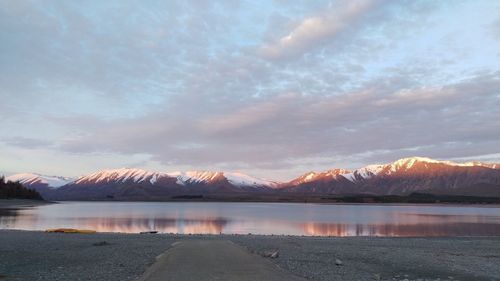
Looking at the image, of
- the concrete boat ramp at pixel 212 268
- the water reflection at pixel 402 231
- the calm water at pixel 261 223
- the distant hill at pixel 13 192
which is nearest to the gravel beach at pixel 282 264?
the concrete boat ramp at pixel 212 268

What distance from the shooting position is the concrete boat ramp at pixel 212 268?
1208 centimetres

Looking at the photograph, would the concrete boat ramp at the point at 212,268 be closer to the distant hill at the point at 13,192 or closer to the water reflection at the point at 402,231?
the water reflection at the point at 402,231

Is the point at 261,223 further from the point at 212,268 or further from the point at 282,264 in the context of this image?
the point at 212,268

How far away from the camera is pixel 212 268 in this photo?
1333cm

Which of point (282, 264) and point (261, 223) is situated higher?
point (282, 264)

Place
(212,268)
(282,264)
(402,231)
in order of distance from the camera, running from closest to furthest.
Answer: (212,268) → (282,264) → (402,231)

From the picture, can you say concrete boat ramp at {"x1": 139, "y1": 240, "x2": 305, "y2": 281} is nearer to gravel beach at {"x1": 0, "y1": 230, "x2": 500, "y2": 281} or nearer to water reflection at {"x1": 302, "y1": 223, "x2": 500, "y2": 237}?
gravel beach at {"x1": 0, "y1": 230, "x2": 500, "y2": 281}

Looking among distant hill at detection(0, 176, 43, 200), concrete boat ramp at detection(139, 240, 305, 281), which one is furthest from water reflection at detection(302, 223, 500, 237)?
distant hill at detection(0, 176, 43, 200)

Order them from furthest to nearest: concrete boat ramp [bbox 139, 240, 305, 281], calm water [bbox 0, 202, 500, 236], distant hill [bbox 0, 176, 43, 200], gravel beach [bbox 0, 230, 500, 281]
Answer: distant hill [bbox 0, 176, 43, 200] < calm water [bbox 0, 202, 500, 236] < gravel beach [bbox 0, 230, 500, 281] < concrete boat ramp [bbox 139, 240, 305, 281]

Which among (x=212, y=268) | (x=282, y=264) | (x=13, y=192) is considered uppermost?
(x=13, y=192)

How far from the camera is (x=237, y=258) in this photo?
50.7 feet

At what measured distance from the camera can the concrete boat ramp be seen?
12080 millimetres

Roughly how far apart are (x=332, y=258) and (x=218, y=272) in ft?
25.2

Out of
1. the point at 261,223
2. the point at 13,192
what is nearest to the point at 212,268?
the point at 261,223
